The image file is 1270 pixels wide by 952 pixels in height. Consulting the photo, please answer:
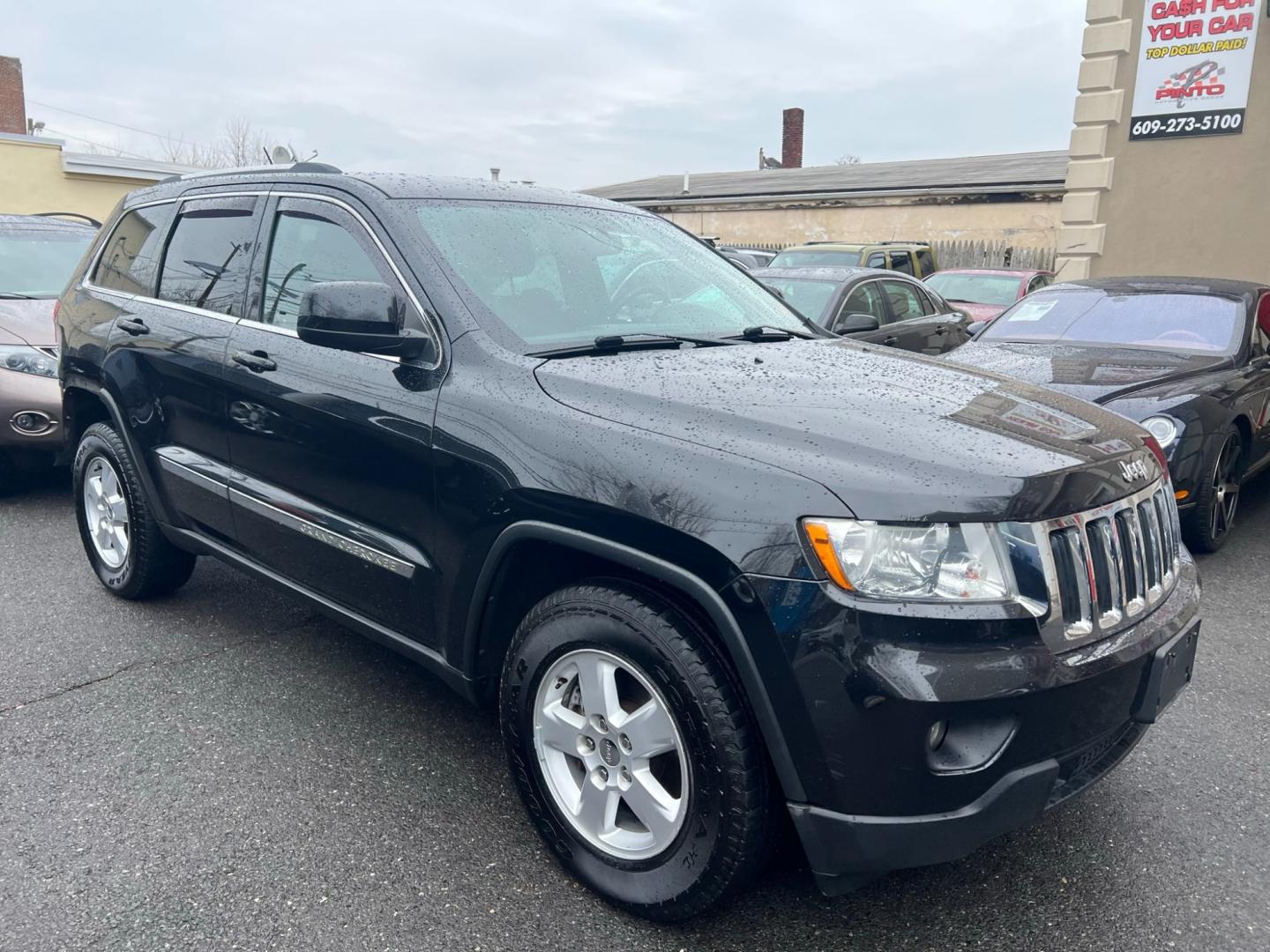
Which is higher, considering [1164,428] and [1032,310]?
[1032,310]

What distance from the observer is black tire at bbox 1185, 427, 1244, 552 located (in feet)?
17.1

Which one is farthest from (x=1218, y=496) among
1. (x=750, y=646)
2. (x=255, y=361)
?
(x=255, y=361)

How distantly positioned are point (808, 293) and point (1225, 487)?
11.9 feet

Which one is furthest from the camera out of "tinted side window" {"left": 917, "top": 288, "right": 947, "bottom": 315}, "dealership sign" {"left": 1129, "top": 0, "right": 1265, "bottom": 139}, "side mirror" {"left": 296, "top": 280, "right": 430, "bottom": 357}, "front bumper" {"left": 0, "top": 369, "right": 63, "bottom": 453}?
"dealership sign" {"left": 1129, "top": 0, "right": 1265, "bottom": 139}

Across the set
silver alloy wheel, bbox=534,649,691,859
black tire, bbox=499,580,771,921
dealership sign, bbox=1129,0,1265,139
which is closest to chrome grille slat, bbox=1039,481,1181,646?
black tire, bbox=499,580,771,921

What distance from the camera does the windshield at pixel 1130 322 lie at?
602 cm

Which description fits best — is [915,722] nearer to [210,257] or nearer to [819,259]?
[210,257]

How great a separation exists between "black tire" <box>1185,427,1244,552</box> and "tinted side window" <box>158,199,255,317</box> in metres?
4.76

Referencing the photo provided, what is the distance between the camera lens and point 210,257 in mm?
3826

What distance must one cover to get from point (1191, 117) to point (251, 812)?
1277cm

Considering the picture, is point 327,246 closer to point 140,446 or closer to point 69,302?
point 140,446

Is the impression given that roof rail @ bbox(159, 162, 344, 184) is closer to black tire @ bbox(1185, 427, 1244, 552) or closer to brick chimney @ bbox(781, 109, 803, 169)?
black tire @ bbox(1185, 427, 1244, 552)

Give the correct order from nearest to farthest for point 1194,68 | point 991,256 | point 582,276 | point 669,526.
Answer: point 669,526
point 582,276
point 1194,68
point 991,256

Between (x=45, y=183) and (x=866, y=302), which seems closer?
(x=866, y=302)
